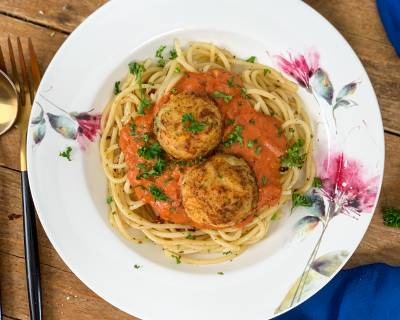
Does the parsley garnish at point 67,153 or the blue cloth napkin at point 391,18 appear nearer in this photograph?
the parsley garnish at point 67,153

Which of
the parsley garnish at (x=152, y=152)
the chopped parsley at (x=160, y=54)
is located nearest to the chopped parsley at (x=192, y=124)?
the parsley garnish at (x=152, y=152)

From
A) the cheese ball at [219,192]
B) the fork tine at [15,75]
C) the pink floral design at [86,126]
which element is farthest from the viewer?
the fork tine at [15,75]

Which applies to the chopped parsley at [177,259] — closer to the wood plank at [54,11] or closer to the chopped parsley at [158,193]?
the chopped parsley at [158,193]

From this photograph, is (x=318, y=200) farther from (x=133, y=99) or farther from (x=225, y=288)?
(x=133, y=99)

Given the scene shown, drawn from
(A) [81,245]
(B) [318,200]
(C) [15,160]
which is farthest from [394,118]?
(C) [15,160]

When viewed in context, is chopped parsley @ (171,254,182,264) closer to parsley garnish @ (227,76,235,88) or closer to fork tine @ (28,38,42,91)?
parsley garnish @ (227,76,235,88)

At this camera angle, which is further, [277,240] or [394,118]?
[394,118]

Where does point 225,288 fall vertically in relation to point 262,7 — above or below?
below
